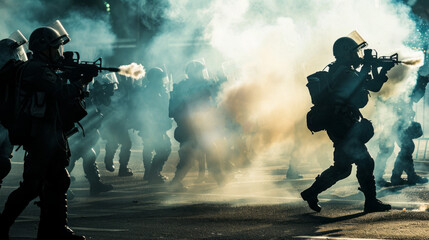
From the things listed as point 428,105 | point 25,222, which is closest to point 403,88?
point 25,222

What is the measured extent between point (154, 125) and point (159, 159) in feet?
2.56

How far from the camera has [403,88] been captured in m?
11.3

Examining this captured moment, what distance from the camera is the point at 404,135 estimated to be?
37.0 ft

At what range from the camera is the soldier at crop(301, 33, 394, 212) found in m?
8.16

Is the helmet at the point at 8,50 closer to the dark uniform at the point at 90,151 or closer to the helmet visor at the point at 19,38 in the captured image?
the helmet visor at the point at 19,38

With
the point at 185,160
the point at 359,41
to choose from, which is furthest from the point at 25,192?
the point at 185,160

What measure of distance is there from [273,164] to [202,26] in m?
14.0

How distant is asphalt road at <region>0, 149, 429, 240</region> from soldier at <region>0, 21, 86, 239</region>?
67 centimetres

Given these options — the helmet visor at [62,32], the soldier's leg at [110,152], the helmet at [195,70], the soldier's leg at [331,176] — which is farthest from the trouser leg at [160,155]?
the helmet visor at [62,32]

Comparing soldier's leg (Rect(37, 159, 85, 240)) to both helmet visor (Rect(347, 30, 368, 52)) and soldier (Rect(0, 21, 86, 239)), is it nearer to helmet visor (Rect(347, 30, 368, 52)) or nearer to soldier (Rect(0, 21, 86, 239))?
soldier (Rect(0, 21, 86, 239))

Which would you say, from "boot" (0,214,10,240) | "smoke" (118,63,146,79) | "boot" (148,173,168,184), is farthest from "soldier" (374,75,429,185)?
"boot" (0,214,10,240)

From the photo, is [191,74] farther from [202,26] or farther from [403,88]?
[202,26]

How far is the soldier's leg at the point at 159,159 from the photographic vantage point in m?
12.4

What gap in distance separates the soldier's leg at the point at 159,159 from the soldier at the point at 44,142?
20.4ft
